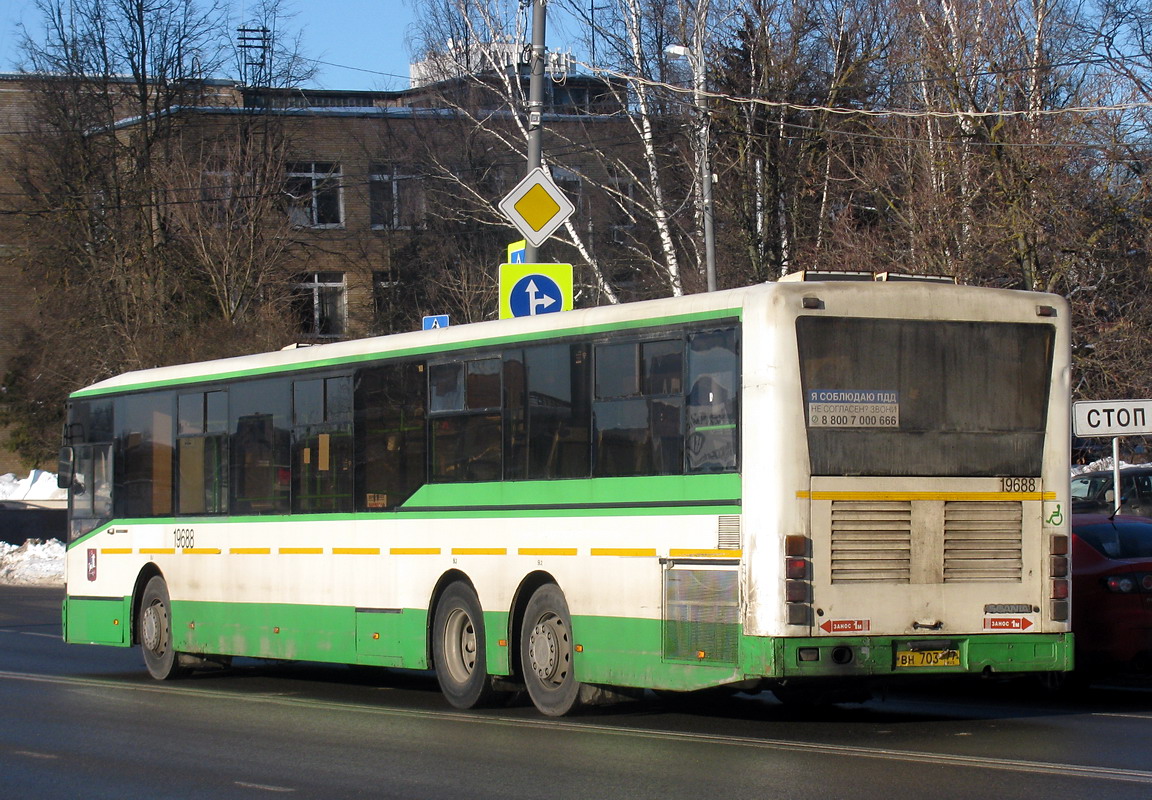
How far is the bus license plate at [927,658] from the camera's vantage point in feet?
33.9

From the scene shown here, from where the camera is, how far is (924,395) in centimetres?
1064

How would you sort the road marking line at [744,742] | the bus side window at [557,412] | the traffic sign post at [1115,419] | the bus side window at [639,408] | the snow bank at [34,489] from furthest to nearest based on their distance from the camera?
the snow bank at [34,489]
the traffic sign post at [1115,419]
the bus side window at [557,412]
the bus side window at [639,408]
the road marking line at [744,742]

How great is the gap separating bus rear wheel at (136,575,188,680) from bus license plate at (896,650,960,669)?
8597mm

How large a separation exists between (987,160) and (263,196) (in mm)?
17487

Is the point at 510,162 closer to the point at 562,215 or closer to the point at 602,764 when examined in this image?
the point at 562,215

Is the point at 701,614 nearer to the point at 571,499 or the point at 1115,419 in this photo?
the point at 571,499

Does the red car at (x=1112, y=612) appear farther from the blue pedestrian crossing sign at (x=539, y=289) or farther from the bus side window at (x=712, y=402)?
the blue pedestrian crossing sign at (x=539, y=289)

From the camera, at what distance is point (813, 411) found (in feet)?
33.9

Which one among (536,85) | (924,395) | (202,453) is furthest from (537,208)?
(924,395)

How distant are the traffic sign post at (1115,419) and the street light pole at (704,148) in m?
8.97

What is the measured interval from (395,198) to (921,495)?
37.9 m

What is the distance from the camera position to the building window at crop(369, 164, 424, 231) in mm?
46312

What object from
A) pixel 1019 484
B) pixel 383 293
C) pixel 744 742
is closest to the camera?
pixel 744 742

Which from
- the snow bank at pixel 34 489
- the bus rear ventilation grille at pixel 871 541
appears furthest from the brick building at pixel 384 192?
the bus rear ventilation grille at pixel 871 541
